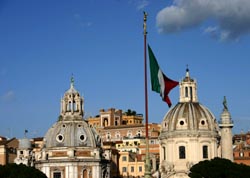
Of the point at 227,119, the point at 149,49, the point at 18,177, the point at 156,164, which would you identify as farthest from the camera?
the point at 156,164

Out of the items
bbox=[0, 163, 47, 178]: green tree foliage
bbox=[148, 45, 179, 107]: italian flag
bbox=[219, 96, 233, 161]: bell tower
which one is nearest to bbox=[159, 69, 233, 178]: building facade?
bbox=[219, 96, 233, 161]: bell tower

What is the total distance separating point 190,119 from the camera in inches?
3164

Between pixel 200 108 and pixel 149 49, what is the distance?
50919 mm

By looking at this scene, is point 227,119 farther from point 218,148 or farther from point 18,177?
point 18,177

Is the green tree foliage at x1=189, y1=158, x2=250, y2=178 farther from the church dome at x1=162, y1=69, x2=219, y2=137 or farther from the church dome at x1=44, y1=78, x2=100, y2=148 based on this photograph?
the church dome at x1=44, y1=78, x2=100, y2=148

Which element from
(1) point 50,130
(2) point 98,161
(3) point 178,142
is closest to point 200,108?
(3) point 178,142

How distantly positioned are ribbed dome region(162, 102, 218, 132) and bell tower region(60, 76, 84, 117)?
14.1m

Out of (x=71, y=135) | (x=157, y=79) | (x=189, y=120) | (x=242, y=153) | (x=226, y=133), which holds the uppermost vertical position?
(x=189, y=120)

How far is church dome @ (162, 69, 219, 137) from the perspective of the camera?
80.2 metres

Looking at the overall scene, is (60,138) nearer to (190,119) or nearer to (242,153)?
(190,119)

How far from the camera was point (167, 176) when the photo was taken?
79.9m

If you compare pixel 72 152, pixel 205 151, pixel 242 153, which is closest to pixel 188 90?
pixel 205 151

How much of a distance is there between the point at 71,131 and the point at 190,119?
17.3 metres

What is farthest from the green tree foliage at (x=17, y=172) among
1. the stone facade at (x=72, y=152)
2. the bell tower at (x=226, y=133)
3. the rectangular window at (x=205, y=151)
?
the rectangular window at (x=205, y=151)
